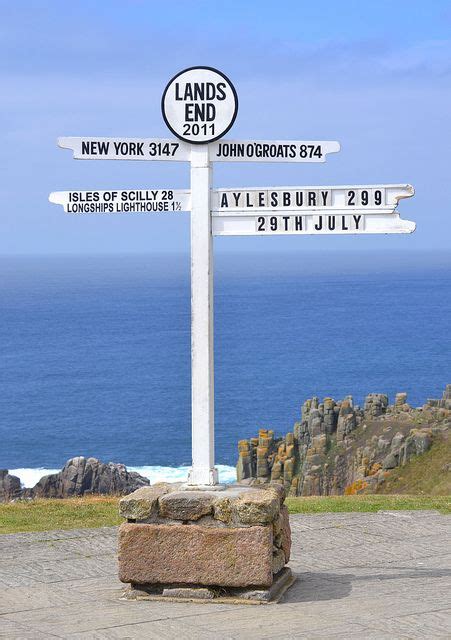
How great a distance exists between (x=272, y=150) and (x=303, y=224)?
651 mm

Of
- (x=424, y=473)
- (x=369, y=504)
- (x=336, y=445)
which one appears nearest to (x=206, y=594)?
(x=369, y=504)

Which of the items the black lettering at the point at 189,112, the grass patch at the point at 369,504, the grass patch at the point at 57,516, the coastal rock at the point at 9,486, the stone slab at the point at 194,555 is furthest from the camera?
the coastal rock at the point at 9,486

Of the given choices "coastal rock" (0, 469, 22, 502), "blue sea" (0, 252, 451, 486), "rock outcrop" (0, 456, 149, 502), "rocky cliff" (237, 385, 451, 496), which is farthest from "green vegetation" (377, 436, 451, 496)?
"blue sea" (0, 252, 451, 486)

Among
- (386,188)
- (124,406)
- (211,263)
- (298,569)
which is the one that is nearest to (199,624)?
(298,569)

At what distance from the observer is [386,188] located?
8.60m

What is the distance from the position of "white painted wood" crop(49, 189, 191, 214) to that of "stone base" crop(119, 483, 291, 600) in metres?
2.23

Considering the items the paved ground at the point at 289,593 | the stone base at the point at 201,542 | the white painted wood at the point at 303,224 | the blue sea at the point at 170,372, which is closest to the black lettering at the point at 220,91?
the white painted wood at the point at 303,224

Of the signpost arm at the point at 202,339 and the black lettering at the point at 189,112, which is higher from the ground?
the black lettering at the point at 189,112

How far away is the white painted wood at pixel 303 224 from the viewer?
8.58 meters

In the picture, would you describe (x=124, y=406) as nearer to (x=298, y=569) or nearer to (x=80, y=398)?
(x=80, y=398)

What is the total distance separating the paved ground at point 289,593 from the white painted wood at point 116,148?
11.4ft

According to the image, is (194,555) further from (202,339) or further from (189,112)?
(189,112)

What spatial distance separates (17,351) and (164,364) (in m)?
20.8

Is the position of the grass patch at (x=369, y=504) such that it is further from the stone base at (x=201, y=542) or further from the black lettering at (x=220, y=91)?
the black lettering at (x=220, y=91)
